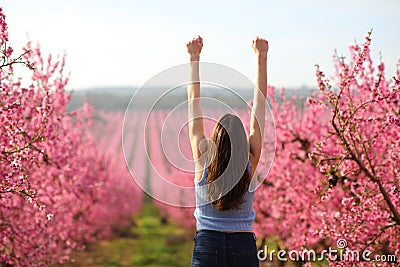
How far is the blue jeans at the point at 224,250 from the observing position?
3402mm

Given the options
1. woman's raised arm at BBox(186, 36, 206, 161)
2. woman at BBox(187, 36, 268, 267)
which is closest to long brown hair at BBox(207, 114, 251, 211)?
woman at BBox(187, 36, 268, 267)

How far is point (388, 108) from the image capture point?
866 cm

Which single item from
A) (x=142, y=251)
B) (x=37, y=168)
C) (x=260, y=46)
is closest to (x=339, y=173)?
(x=260, y=46)

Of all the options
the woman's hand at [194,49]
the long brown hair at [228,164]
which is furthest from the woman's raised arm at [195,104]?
the long brown hair at [228,164]

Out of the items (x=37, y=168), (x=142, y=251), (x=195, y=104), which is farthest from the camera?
(x=142, y=251)

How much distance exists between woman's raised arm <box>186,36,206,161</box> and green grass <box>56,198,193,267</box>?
12702 millimetres

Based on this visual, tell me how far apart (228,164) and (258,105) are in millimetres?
523

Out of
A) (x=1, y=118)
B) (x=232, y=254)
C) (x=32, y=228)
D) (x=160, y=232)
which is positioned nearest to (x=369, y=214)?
(x=232, y=254)

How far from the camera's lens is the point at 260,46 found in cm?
398

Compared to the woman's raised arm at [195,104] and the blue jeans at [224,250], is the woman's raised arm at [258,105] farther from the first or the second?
the blue jeans at [224,250]

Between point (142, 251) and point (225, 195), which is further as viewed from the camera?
point (142, 251)

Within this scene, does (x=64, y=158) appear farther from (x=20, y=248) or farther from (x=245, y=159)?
(x=245, y=159)

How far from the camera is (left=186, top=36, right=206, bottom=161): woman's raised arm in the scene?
354 centimetres

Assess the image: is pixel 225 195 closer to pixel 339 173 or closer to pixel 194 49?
pixel 194 49
